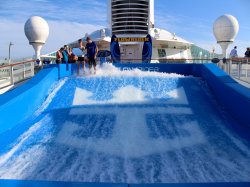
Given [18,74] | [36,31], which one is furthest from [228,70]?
[36,31]

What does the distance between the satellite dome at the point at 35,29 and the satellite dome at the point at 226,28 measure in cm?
1092

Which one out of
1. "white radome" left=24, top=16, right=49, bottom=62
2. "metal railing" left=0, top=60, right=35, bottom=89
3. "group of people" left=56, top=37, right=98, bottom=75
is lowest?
"metal railing" left=0, top=60, right=35, bottom=89

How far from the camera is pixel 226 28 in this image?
19.0 meters

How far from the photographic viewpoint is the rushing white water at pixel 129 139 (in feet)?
14.9

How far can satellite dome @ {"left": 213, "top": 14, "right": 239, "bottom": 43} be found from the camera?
18922 millimetres

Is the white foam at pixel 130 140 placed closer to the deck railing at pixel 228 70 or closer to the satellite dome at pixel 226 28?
the deck railing at pixel 228 70

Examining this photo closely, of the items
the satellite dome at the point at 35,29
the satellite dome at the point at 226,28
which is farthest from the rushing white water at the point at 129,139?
the satellite dome at the point at 226,28

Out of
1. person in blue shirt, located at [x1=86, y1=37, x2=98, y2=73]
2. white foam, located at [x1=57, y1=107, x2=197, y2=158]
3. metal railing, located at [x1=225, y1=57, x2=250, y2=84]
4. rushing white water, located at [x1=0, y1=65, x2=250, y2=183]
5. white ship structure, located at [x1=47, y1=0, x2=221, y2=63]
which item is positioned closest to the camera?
rushing white water, located at [x1=0, y1=65, x2=250, y2=183]

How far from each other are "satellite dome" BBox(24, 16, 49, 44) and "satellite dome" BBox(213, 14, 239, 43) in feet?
35.8

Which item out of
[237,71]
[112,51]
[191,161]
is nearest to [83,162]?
[191,161]

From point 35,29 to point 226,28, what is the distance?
11.8 metres

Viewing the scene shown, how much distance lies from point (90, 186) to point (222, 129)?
13.5 ft

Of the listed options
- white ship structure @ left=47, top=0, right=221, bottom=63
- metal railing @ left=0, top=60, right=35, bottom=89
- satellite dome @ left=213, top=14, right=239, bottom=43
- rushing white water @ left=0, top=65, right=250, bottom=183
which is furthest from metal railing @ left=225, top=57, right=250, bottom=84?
white ship structure @ left=47, top=0, right=221, bottom=63

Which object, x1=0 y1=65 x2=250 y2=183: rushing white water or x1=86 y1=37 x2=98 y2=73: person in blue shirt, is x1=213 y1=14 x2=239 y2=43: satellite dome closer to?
x1=86 y1=37 x2=98 y2=73: person in blue shirt
